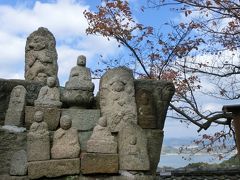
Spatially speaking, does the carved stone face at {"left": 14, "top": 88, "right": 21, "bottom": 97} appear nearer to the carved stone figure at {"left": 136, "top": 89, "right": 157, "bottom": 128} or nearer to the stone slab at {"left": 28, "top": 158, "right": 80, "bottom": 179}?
the stone slab at {"left": 28, "top": 158, "right": 80, "bottom": 179}

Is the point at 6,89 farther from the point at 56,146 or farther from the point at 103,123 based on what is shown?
the point at 103,123

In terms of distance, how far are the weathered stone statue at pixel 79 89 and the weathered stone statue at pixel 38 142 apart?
0.67 m

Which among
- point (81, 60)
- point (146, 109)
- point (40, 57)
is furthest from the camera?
point (40, 57)

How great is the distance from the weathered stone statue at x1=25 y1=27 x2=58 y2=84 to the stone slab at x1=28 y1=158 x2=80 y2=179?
2025mm

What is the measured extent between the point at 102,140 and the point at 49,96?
1.17 m

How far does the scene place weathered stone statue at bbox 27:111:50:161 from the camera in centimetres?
545

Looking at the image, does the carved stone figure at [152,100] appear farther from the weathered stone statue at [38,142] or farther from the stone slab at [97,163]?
the weathered stone statue at [38,142]

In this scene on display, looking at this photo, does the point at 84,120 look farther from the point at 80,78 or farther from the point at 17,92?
the point at 17,92

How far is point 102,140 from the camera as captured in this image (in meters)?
5.59

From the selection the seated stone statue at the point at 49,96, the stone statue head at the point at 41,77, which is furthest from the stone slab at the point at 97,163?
the stone statue head at the point at 41,77

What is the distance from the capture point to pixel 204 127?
8.35 meters

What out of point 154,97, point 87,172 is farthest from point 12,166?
point 154,97

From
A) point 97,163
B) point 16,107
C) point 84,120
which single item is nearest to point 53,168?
point 97,163

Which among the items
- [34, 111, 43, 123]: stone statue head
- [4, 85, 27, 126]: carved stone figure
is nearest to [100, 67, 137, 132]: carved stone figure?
[34, 111, 43, 123]: stone statue head
